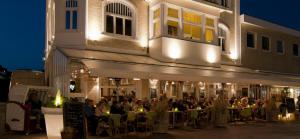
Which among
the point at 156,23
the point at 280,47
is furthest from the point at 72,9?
the point at 280,47

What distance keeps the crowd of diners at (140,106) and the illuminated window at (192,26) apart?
345cm

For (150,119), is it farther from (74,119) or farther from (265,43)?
(265,43)

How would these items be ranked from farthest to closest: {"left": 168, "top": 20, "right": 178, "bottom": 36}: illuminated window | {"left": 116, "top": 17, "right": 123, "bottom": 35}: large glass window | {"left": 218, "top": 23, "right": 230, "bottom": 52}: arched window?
{"left": 218, "top": 23, "right": 230, "bottom": 52}: arched window
{"left": 168, "top": 20, "right": 178, "bottom": 36}: illuminated window
{"left": 116, "top": 17, "right": 123, "bottom": 35}: large glass window

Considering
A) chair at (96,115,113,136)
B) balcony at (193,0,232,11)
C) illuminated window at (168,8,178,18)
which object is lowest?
chair at (96,115,113,136)

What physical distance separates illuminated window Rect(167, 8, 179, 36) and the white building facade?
0.05 metres

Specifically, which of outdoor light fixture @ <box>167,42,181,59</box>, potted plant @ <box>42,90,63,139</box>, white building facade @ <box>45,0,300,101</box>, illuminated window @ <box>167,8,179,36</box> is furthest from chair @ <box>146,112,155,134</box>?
illuminated window @ <box>167,8,179,36</box>

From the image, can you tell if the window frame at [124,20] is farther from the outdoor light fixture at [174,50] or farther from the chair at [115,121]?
the chair at [115,121]

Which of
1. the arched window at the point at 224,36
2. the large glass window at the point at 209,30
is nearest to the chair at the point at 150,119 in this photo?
the large glass window at the point at 209,30

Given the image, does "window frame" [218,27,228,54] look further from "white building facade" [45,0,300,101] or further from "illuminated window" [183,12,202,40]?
"illuminated window" [183,12,202,40]

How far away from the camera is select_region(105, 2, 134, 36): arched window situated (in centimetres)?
1689

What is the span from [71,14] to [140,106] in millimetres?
5474

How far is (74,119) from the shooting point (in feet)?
30.6

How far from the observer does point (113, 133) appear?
12203 mm

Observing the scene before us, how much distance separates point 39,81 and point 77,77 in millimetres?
5332
